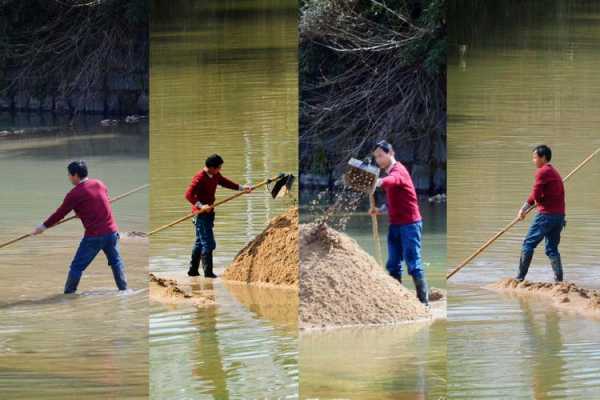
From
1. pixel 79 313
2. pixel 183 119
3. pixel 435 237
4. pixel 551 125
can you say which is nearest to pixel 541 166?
pixel 551 125

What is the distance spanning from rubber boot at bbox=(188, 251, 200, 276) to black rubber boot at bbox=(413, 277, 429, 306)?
99 cm

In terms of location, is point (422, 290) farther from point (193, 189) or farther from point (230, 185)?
point (193, 189)

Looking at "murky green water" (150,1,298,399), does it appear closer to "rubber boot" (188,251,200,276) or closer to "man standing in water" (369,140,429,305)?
"rubber boot" (188,251,200,276)

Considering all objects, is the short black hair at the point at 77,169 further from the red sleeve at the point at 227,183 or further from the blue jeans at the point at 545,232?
the blue jeans at the point at 545,232

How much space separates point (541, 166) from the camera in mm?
6242

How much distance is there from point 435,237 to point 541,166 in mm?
651

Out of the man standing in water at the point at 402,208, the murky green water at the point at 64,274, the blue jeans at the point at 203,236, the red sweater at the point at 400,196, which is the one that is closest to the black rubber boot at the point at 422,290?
the man standing in water at the point at 402,208

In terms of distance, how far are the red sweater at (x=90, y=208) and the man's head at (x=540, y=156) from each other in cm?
202

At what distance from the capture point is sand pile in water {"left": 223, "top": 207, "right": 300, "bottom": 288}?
19.8 feet

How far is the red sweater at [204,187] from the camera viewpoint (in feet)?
19.4

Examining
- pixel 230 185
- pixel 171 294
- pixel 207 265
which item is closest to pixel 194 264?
pixel 207 265

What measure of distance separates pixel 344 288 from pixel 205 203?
75cm

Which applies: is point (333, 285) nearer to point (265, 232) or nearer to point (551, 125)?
point (265, 232)

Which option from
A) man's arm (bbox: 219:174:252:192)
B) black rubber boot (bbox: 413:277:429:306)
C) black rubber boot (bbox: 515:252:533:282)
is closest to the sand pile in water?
man's arm (bbox: 219:174:252:192)
